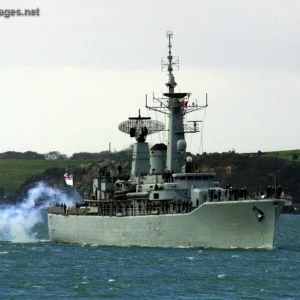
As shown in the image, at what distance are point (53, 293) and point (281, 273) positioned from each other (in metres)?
14.8

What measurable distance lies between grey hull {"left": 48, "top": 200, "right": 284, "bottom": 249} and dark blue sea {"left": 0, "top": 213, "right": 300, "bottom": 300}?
109 cm

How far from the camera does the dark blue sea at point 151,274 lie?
62.0 metres

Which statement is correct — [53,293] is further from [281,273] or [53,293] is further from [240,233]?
[240,233]

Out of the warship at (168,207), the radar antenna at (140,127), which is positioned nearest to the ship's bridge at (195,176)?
the warship at (168,207)

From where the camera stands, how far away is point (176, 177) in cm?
8856

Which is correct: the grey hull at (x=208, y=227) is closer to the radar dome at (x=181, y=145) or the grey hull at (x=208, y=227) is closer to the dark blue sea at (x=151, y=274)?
the dark blue sea at (x=151, y=274)

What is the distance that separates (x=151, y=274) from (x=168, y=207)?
18290 millimetres

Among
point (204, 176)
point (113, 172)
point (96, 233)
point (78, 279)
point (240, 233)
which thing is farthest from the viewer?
point (113, 172)

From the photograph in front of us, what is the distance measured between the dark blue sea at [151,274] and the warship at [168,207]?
58.6 inches

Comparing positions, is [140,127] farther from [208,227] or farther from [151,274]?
[151,274]

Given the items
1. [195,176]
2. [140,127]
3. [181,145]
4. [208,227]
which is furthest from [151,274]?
[140,127]

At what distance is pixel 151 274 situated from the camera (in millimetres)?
69625

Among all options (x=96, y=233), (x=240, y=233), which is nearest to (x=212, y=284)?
(x=240, y=233)

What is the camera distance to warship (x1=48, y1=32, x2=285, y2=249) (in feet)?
268
